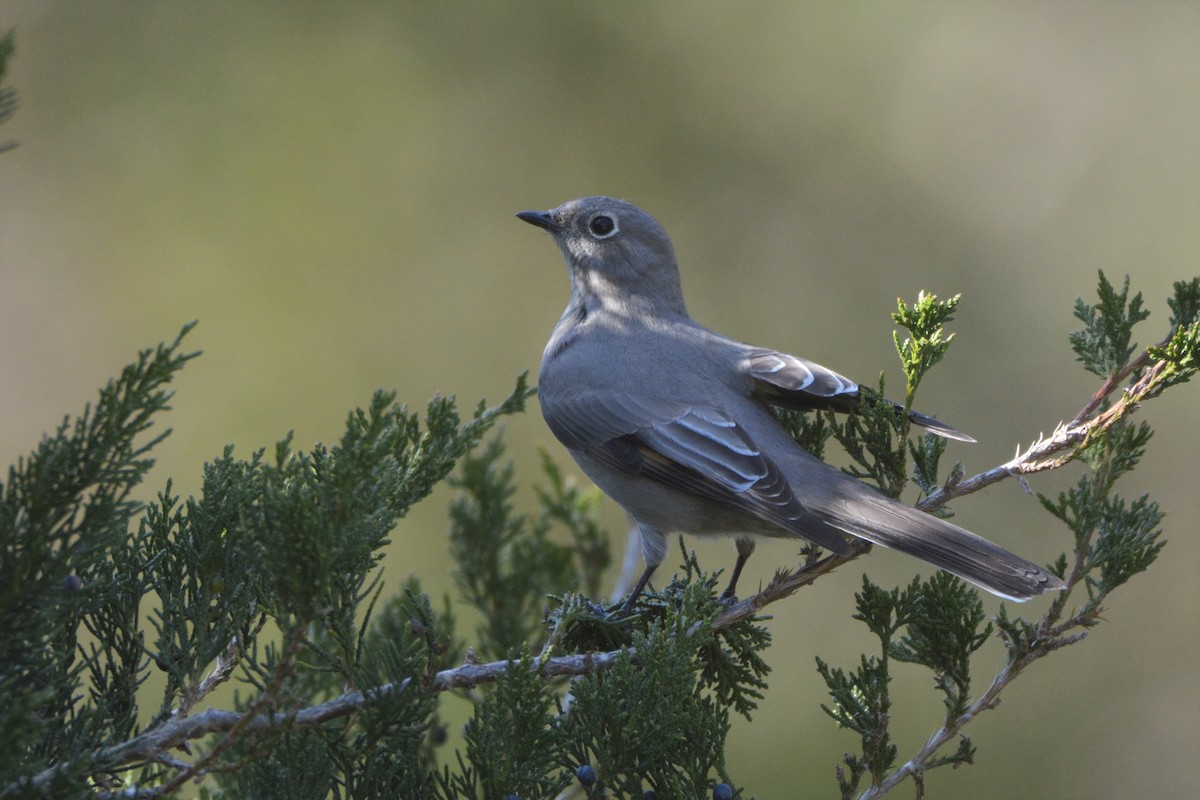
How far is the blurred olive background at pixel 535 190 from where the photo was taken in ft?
22.9

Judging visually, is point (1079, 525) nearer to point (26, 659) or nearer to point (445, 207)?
point (26, 659)

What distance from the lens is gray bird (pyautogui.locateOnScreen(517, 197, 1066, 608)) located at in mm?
2885

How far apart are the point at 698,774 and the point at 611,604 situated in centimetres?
85

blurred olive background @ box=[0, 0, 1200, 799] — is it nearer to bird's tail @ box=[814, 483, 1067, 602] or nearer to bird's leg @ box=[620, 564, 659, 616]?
bird's leg @ box=[620, 564, 659, 616]

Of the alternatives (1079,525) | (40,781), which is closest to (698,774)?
(1079,525)

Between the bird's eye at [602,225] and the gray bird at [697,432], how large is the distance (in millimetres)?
32

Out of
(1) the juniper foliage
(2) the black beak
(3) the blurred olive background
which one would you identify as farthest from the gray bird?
(3) the blurred olive background

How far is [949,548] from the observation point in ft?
9.12

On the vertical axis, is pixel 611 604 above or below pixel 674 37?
below

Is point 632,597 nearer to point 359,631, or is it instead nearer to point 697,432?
point 697,432

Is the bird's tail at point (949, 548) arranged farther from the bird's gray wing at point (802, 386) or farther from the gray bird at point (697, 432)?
the bird's gray wing at point (802, 386)

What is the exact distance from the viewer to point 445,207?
781cm

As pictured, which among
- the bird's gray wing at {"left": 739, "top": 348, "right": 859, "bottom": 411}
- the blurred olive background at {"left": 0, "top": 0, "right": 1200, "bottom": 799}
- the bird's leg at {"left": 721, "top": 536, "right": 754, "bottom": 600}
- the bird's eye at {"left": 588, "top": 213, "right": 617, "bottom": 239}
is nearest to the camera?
the bird's gray wing at {"left": 739, "top": 348, "right": 859, "bottom": 411}

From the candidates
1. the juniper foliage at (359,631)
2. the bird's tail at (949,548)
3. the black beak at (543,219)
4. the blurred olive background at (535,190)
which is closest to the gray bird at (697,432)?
the bird's tail at (949,548)
